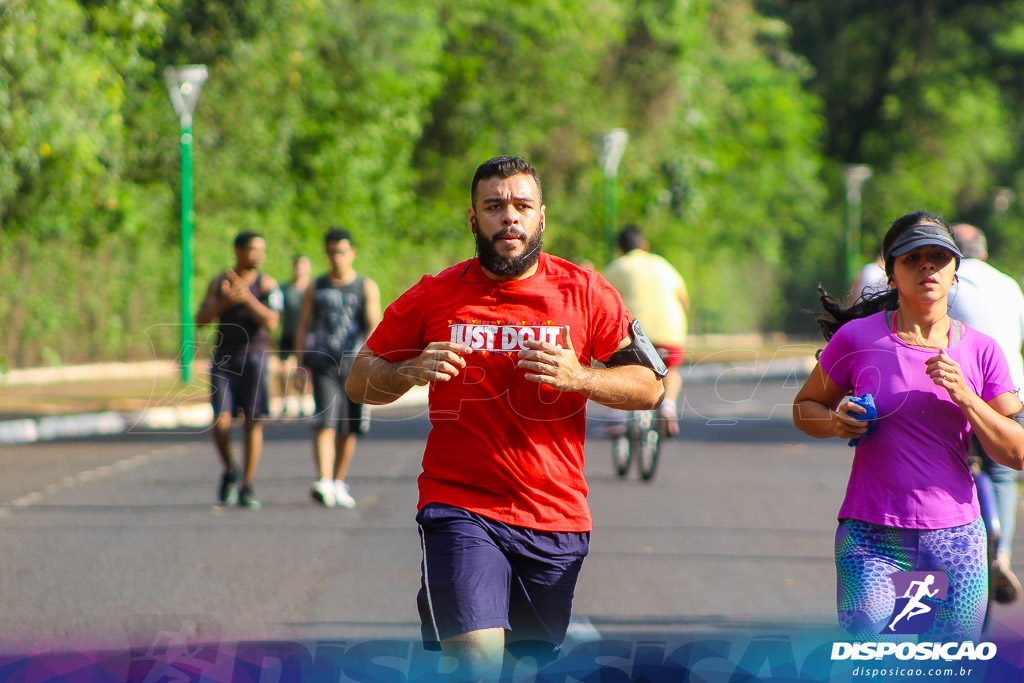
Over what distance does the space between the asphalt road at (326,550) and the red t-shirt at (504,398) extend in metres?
1.47

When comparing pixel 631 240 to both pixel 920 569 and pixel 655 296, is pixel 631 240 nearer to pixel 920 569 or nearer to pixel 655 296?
pixel 655 296

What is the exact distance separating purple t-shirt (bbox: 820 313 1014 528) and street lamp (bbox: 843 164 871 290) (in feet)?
97.9

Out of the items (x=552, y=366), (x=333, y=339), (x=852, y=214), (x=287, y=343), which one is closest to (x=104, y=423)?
(x=287, y=343)

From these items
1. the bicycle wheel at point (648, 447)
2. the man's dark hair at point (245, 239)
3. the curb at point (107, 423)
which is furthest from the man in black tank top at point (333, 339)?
the curb at point (107, 423)

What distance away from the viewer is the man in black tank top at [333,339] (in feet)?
33.5

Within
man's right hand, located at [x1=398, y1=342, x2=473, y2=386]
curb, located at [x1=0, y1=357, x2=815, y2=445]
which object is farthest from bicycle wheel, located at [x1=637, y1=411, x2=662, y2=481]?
man's right hand, located at [x1=398, y1=342, x2=473, y2=386]

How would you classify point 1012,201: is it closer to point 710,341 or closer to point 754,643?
point 710,341

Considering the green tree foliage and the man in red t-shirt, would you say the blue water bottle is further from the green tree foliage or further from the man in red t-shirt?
the green tree foliage

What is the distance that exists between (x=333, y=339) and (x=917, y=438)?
21.4ft

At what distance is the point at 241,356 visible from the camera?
1016 cm

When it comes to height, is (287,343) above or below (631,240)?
below

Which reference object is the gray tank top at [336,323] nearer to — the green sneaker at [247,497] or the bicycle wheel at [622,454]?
the green sneaker at [247,497]

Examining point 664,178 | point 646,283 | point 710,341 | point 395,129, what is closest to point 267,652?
point 646,283

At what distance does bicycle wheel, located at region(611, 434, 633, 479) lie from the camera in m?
12.2
